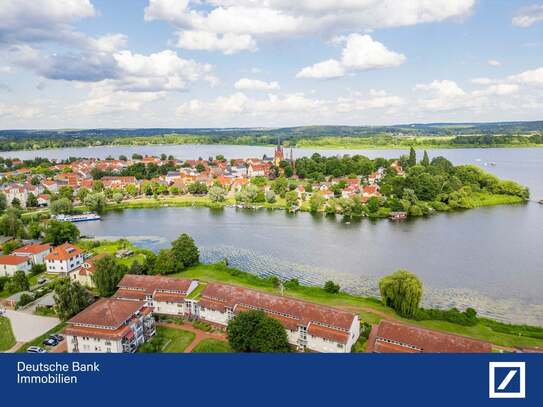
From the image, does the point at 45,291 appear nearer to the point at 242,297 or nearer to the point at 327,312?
the point at 242,297

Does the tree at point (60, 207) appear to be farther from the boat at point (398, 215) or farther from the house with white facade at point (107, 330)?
the boat at point (398, 215)

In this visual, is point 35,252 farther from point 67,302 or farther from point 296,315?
point 296,315

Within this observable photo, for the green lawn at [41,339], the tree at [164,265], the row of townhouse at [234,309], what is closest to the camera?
the row of townhouse at [234,309]

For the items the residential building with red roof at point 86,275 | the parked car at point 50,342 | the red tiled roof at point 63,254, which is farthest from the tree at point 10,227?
the parked car at point 50,342

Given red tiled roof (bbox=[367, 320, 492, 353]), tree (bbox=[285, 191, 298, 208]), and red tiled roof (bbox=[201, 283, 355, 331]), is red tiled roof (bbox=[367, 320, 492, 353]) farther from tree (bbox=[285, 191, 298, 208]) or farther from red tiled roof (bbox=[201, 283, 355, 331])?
tree (bbox=[285, 191, 298, 208])

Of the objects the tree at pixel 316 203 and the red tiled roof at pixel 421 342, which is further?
the tree at pixel 316 203

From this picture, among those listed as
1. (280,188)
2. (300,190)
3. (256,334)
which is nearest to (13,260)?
(256,334)
